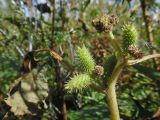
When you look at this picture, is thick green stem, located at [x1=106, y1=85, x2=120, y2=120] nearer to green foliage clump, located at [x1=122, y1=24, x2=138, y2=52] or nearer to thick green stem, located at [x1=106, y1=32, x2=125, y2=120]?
thick green stem, located at [x1=106, y1=32, x2=125, y2=120]

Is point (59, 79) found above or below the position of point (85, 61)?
below

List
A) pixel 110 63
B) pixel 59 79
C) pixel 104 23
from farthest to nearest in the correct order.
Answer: pixel 59 79
pixel 110 63
pixel 104 23

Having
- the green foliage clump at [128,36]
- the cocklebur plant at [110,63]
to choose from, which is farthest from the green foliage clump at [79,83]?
the green foliage clump at [128,36]

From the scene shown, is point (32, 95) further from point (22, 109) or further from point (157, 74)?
point (157, 74)

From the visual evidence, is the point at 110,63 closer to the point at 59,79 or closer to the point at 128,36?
the point at 128,36

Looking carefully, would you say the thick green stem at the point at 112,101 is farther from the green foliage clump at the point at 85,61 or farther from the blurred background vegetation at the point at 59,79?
the blurred background vegetation at the point at 59,79

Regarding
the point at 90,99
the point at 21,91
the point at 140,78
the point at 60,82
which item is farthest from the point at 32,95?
the point at 140,78

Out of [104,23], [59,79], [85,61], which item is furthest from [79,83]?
[59,79]

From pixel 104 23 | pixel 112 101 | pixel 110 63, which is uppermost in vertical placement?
pixel 104 23
